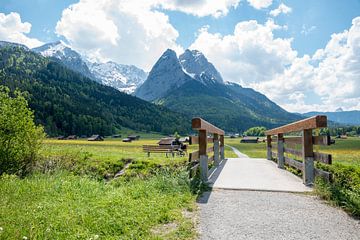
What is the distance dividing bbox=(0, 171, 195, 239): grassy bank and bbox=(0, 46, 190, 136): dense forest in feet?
339

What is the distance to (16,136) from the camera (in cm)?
1162

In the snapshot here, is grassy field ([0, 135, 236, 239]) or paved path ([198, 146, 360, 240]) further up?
grassy field ([0, 135, 236, 239])

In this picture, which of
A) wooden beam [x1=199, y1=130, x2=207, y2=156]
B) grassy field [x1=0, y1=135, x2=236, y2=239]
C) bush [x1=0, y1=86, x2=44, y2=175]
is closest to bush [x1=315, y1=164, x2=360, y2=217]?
grassy field [x1=0, y1=135, x2=236, y2=239]

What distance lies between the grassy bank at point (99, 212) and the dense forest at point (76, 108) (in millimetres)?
103362

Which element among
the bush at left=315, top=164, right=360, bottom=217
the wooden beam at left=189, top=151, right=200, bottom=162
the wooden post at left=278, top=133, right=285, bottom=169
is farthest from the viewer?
the wooden post at left=278, top=133, right=285, bottom=169

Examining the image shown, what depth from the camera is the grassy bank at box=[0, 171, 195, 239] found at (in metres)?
4.31

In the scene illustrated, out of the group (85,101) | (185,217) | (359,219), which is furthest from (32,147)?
(85,101)

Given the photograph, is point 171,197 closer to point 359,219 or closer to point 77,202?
point 77,202

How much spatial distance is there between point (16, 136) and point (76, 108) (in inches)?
5401

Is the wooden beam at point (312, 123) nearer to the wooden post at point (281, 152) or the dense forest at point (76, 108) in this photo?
the wooden post at point (281, 152)

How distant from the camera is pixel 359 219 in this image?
5.09 m

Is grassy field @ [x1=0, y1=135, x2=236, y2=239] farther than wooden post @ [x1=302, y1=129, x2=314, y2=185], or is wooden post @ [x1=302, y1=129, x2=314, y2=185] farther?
wooden post @ [x1=302, y1=129, x2=314, y2=185]

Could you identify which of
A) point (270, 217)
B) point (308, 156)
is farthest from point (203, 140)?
point (270, 217)

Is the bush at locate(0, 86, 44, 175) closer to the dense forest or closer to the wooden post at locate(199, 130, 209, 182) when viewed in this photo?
the wooden post at locate(199, 130, 209, 182)
